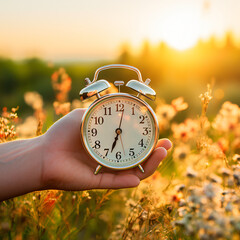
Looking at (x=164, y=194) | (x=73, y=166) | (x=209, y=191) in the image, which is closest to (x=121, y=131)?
(x=73, y=166)

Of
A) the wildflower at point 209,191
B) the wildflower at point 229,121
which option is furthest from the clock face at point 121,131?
the wildflower at point 209,191

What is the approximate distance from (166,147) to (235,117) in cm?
61

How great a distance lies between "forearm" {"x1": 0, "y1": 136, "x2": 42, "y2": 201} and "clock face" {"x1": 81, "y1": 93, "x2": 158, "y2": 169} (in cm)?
42

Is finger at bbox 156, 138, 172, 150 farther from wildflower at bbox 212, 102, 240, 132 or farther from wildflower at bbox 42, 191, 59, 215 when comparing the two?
wildflower at bbox 42, 191, 59, 215

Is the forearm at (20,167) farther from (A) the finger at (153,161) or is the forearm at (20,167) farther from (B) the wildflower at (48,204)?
(A) the finger at (153,161)

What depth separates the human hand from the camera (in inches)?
91.1

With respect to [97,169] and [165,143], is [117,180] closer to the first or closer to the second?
[97,169]

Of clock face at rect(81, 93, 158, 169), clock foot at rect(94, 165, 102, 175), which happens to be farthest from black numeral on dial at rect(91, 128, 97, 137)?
clock foot at rect(94, 165, 102, 175)

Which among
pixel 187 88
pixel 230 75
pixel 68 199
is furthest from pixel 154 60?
pixel 68 199

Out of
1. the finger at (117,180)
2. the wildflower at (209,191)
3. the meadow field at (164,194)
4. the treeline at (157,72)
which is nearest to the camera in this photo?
the wildflower at (209,191)

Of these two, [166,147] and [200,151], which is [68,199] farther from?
[200,151]

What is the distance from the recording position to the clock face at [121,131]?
92.4 inches

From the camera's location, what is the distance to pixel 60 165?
2.33 meters

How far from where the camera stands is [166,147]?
2422 mm
